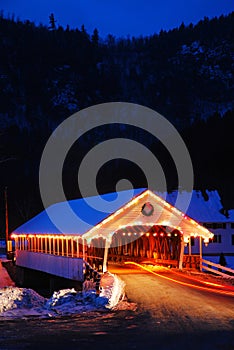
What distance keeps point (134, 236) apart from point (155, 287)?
17.2 m

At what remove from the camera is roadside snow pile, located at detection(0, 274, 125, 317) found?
57.3 feet

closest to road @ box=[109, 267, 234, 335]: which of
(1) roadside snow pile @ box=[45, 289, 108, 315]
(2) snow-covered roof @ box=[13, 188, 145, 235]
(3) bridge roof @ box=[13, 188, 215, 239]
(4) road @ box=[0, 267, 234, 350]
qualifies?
(4) road @ box=[0, 267, 234, 350]

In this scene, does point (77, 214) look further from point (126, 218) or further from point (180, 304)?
point (180, 304)

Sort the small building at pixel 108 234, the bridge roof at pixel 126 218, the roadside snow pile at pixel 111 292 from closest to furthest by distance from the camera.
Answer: the roadside snow pile at pixel 111 292 → the bridge roof at pixel 126 218 → the small building at pixel 108 234

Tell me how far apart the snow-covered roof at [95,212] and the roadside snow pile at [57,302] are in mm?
8637

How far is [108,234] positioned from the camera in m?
29.0

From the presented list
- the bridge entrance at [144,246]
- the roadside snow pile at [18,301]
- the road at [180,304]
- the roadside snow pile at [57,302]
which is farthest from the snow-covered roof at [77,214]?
the roadside snow pile at [57,302]

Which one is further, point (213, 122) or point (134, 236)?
point (213, 122)

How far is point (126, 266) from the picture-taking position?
3422 cm

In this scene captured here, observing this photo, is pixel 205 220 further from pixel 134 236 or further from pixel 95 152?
pixel 95 152

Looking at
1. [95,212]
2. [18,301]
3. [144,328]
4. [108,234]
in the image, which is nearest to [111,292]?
[18,301]

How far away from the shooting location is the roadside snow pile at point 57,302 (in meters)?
17.5

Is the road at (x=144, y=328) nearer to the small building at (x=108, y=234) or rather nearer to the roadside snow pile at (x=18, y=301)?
the roadside snow pile at (x=18, y=301)

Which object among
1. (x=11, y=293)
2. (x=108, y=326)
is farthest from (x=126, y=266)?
(x=108, y=326)
